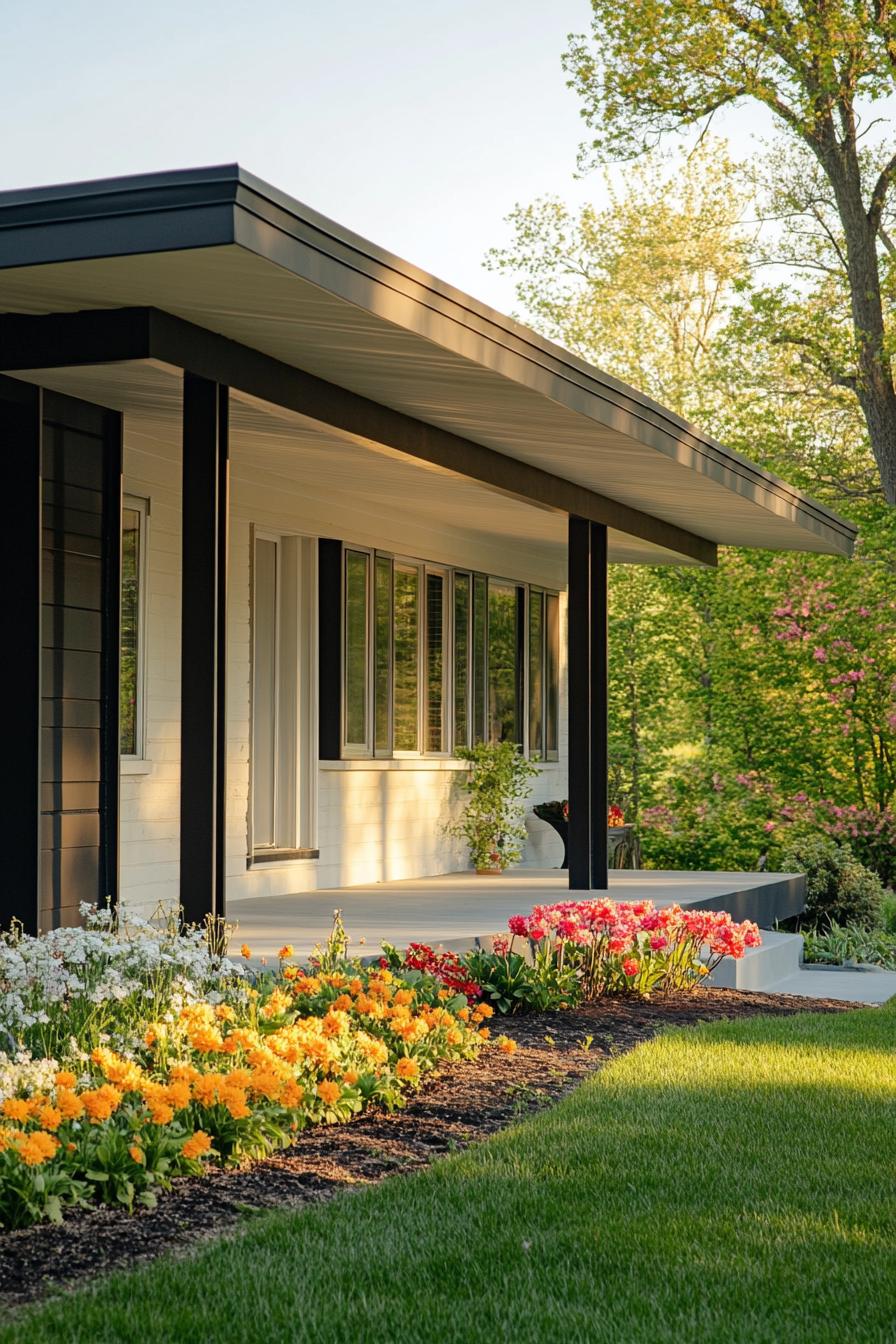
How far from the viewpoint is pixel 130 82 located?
41.8 meters

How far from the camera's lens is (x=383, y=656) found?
12414mm

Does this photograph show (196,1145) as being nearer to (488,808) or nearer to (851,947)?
(851,947)

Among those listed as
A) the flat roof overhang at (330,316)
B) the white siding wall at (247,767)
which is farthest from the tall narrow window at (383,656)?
the flat roof overhang at (330,316)

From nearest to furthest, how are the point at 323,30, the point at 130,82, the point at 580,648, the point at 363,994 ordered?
the point at 363,994, the point at 580,648, the point at 323,30, the point at 130,82

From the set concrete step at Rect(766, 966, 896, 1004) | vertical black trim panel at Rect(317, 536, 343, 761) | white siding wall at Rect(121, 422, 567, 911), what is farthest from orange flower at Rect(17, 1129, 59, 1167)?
vertical black trim panel at Rect(317, 536, 343, 761)

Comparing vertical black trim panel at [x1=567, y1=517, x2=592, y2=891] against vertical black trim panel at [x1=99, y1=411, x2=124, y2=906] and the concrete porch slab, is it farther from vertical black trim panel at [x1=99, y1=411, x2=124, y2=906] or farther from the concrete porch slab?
vertical black trim panel at [x1=99, y1=411, x2=124, y2=906]

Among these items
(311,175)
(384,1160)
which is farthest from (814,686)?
(311,175)

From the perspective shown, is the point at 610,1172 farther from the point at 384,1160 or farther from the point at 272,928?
the point at 272,928

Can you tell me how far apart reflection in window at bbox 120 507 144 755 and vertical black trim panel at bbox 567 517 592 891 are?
10.9 feet

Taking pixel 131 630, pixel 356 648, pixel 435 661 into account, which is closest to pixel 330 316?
pixel 131 630

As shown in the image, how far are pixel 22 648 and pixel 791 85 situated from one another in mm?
15430

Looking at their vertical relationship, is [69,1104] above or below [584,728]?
below

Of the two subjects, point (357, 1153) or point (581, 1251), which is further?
point (357, 1153)

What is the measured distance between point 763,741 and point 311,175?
96.4 feet
